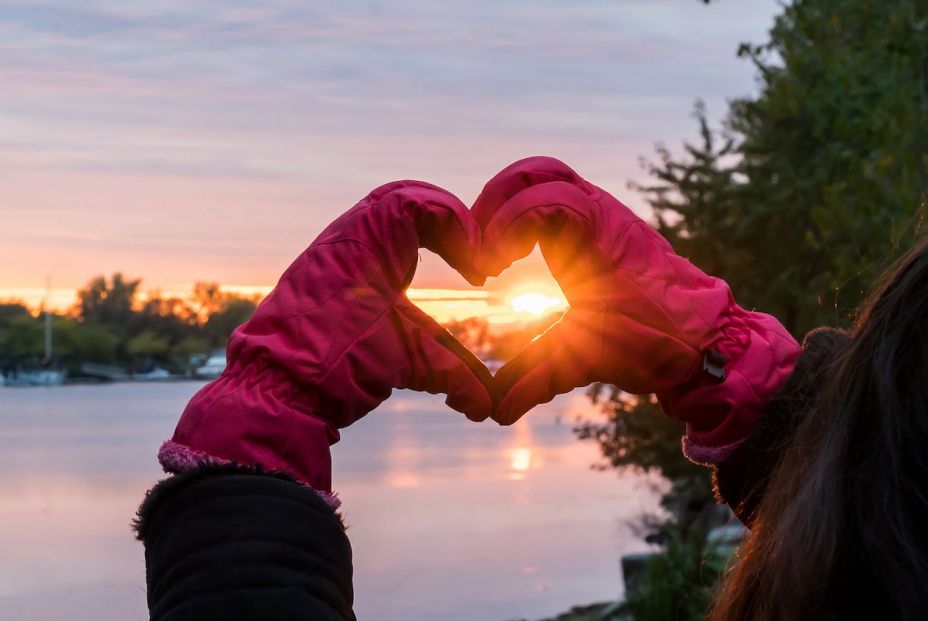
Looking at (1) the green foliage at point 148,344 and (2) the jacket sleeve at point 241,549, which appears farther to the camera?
(1) the green foliage at point 148,344

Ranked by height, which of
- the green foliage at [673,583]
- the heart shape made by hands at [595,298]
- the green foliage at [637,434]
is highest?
the heart shape made by hands at [595,298]

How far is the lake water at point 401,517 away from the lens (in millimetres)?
14945

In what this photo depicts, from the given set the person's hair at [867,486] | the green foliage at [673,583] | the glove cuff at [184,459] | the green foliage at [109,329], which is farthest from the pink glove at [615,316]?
the green foliage at [109,329]

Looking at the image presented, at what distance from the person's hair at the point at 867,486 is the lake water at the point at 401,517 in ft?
17.2

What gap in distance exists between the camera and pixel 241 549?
87 cm

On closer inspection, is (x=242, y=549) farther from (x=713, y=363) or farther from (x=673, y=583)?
(x=673, y=583)

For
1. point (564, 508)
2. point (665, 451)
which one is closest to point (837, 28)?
point (665, 451)

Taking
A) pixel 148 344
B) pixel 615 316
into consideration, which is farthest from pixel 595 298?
pixel 148 344

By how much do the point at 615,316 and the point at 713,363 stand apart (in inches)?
5.0

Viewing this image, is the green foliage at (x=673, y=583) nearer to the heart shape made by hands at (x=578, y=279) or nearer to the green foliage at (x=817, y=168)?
the green foliage at (x=817, y=168)

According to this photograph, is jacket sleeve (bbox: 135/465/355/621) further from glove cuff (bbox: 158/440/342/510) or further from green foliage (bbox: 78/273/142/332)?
green foliage (bbox: 78/273/142/332)

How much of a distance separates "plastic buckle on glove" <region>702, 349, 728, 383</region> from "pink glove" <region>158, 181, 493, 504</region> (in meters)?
0.23

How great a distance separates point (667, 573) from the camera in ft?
26.3

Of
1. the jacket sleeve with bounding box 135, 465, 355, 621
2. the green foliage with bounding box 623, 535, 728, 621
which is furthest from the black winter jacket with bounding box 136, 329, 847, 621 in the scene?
the green foliage with bounding box 623, 535, 728, 621
